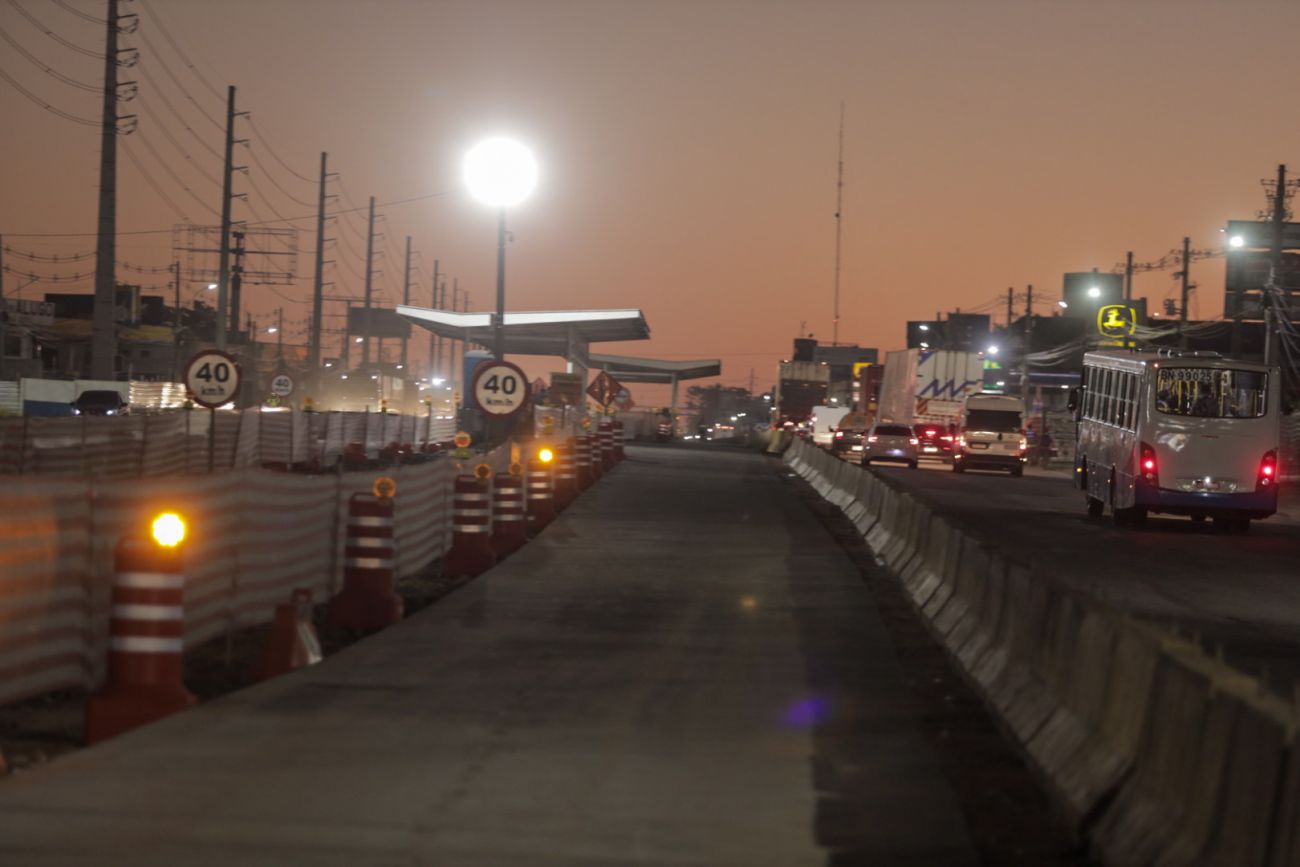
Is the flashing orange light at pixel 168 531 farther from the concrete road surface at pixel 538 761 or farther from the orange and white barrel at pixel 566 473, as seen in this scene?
the orange and white barrel at pixel 566 473

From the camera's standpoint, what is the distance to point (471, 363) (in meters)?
64.9

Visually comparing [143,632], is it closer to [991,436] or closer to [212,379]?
[212,379]

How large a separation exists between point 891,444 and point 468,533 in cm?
3898

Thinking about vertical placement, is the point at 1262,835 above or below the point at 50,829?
above

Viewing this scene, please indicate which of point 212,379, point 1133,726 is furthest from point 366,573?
point 212,379

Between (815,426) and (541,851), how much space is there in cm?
8206

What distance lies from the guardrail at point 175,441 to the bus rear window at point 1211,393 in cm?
1564

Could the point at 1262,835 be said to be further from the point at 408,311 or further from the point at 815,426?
the point at 815,426

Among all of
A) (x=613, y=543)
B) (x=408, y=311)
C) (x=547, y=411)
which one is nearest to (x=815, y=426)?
(x=408, y=311)

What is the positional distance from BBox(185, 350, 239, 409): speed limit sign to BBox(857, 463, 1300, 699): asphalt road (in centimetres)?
1188

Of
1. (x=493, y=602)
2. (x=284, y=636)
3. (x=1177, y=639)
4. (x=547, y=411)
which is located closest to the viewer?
(x=1177, y=639)

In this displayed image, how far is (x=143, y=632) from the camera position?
9367 mm

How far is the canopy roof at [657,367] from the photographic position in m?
101

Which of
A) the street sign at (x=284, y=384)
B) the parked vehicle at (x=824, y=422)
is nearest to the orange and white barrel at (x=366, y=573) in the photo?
the street sign at (x=284, y=384)
